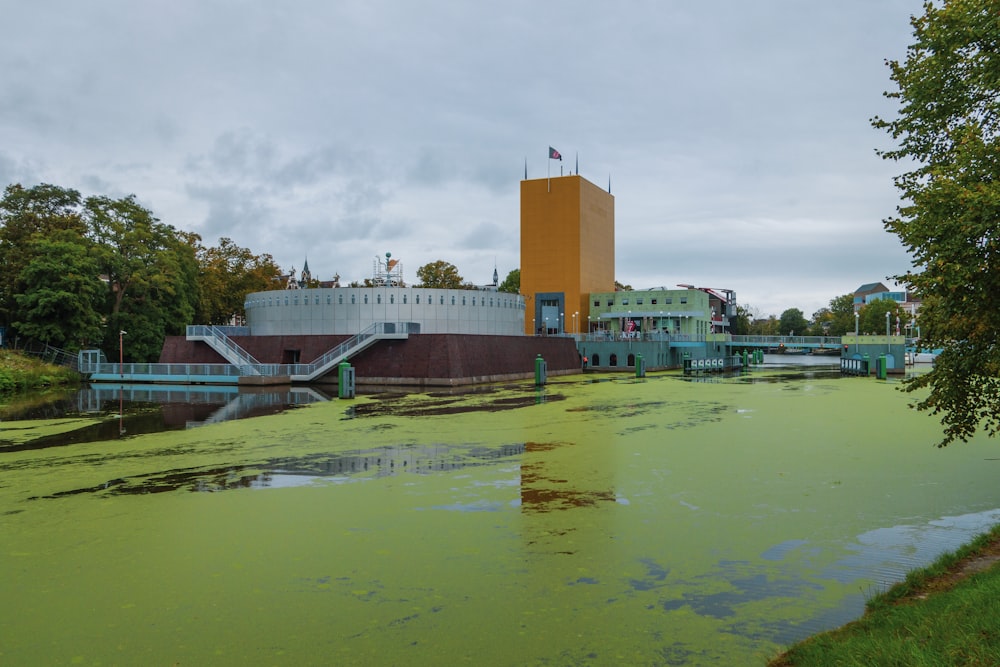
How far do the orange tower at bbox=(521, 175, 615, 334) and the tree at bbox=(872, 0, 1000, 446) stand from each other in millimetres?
59142

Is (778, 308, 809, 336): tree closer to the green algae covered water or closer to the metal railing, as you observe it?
the metal railing

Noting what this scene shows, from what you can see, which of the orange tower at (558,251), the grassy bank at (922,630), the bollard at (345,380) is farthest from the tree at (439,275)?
the grassy bank at (922,630)

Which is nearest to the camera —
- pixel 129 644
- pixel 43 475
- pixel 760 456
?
pixel 129 644

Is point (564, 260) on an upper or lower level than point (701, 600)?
upper

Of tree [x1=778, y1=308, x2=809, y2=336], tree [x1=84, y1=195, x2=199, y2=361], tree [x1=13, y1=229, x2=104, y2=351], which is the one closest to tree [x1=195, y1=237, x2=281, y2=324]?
tree [x1=84, y1=195, x2=199, y2=361]

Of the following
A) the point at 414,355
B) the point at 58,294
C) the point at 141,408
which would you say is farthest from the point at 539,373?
the point at 58,294

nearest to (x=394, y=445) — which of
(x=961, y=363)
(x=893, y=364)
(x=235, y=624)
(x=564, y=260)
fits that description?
(x=235, y=624)

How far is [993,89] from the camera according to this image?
9.50 meters

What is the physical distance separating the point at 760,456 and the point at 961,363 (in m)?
6.13

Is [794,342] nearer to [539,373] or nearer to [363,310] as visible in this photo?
[539,373]

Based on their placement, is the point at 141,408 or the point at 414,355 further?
the point at 414,355

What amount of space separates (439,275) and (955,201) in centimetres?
7374

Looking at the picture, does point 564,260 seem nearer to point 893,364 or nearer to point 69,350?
point 893,364

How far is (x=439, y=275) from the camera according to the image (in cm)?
8031
